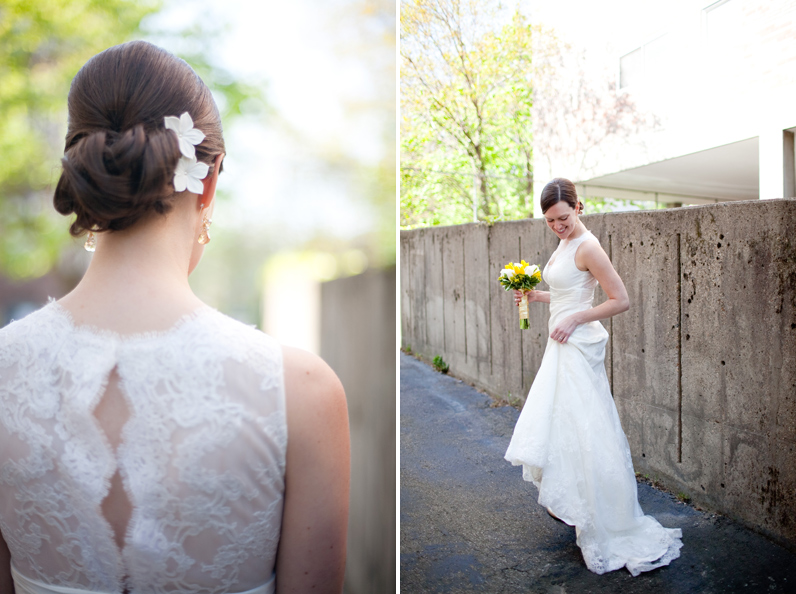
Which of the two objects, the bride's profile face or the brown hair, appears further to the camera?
the bride's profile face

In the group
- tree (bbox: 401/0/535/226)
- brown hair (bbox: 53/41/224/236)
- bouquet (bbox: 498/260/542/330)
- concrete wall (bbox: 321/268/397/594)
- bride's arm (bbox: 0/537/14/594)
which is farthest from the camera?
tree (bbox: 401/0/535/226)

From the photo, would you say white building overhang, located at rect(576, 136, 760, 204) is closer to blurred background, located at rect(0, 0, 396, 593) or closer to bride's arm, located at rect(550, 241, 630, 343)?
bride's arm, located at rect(550, 241, 630, 343)

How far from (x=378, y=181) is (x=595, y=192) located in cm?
97

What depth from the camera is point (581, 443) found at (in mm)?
1690

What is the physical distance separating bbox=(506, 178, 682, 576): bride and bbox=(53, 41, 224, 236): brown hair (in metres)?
1.21

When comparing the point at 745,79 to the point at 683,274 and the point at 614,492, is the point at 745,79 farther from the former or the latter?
the point at 614,492

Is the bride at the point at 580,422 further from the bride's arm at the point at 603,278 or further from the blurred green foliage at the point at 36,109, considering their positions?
the blurred green foliage at the point at 36,109

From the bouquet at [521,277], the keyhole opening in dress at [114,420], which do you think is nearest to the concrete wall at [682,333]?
the bouquet at [521,277]

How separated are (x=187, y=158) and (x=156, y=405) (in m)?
0.34

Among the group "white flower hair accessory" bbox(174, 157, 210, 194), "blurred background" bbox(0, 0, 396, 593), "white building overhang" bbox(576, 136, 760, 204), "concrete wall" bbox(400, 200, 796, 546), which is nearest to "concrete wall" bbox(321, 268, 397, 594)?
"blurred background" bbox(0, 0, 396, 593)

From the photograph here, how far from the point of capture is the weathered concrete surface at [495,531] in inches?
58.4

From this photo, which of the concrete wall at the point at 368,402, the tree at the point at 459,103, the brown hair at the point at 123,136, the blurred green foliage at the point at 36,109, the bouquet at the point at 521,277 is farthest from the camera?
the tree at the point at 459,103

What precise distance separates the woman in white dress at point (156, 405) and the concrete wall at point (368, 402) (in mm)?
817

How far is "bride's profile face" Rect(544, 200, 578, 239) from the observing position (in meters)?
1.67
